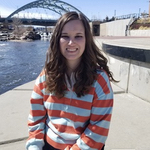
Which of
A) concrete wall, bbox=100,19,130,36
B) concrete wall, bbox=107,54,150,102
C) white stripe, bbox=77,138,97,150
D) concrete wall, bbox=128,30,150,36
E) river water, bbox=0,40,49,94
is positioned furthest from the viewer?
concrete wall, bbox=100,19,130,36

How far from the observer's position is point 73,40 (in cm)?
129

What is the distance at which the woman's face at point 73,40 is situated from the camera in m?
1.28

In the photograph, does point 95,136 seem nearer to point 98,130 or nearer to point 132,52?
point 98,130

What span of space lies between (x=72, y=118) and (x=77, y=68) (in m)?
0.37

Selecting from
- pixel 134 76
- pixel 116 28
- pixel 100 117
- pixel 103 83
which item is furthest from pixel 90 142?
pixel 116 28

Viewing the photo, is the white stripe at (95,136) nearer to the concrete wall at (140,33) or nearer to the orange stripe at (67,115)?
the orange stripe at (67,115)

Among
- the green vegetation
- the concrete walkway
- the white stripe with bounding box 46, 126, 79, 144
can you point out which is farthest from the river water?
the green vegetation

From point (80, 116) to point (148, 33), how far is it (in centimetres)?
1658

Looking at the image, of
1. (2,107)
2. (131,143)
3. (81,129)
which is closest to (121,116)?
(131,143)

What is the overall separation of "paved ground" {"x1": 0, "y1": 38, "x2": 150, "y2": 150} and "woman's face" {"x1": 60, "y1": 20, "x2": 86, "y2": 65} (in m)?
1.01

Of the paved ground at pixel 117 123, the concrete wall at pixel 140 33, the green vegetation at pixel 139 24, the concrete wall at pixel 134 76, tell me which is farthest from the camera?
the green vegetation at pixel 139 24

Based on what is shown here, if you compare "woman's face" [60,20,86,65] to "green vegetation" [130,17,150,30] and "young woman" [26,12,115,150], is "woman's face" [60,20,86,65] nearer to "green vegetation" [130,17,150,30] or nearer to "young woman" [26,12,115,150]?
"young woman" [26,12,115,150]

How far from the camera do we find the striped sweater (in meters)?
1.23

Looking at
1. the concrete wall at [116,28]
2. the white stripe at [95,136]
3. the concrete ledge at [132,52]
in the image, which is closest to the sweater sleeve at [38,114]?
the white stripe at [95,136]
